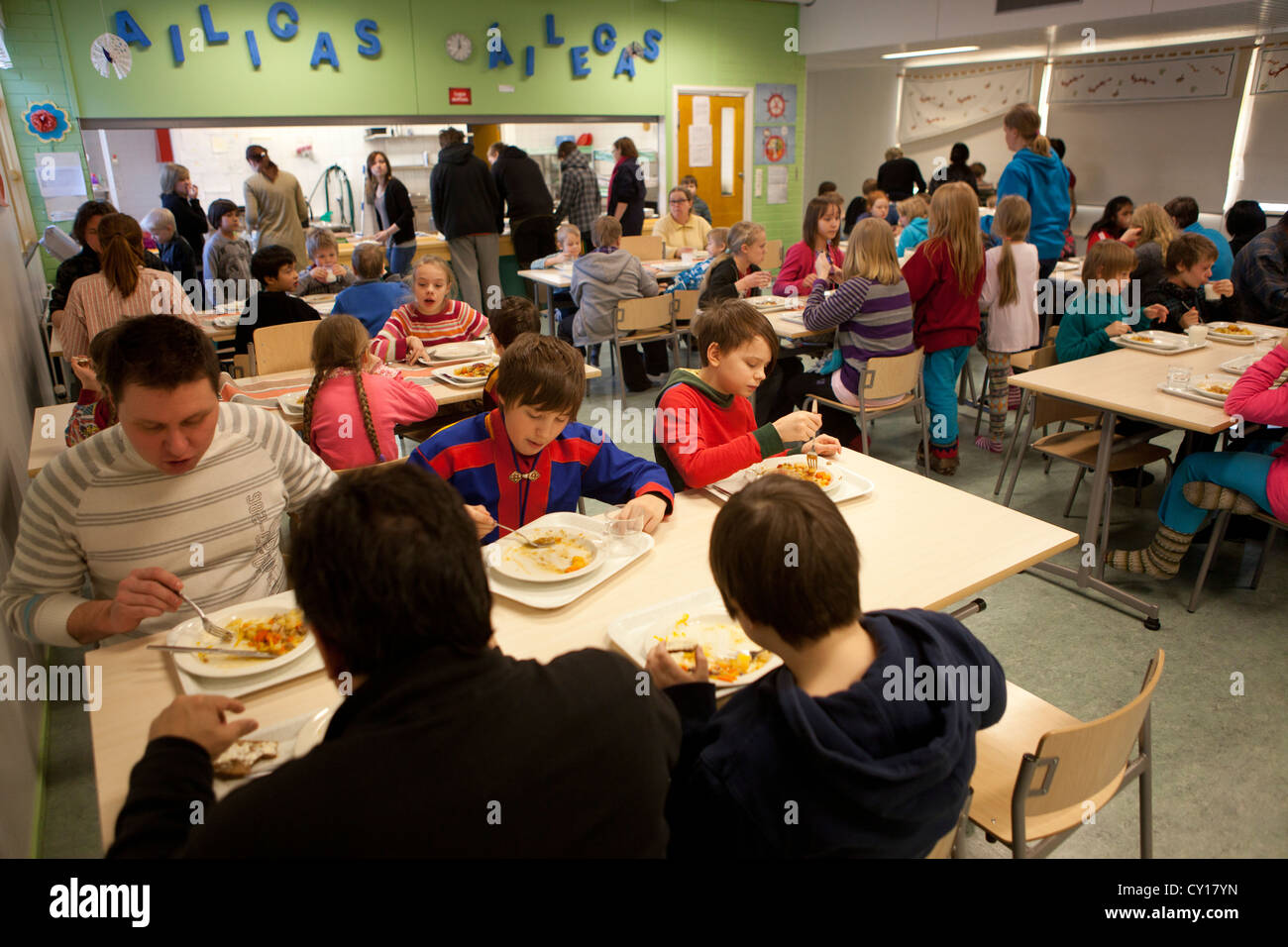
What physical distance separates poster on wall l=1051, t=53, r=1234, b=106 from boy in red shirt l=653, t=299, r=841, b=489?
856 cm

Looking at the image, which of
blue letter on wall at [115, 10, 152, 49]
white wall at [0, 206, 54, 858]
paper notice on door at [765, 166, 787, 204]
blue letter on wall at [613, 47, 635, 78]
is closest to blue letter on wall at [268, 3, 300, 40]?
blue letter on wall at [115, 10, 152, 49]

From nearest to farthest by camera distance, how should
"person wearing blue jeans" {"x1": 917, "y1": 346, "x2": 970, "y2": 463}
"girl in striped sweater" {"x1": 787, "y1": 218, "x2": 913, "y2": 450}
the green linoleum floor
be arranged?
the green linoleum floor → "girl in striped sweater" {"x1": 787, "y1": 218, "x2": 913, "y2": 450} → "person wearing blue jeans" {"x1": 917, "y1": 346, "x2": 970, "y2": 463}

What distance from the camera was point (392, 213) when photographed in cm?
768

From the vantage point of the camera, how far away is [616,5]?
8781mm

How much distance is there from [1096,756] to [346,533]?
1346 millimetres

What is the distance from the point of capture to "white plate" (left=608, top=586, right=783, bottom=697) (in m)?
1.55

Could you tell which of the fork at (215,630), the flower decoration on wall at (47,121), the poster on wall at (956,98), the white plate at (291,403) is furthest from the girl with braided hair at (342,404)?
Answer: the poster on wall at (956,98)

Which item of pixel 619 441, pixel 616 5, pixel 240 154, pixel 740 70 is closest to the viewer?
pixel 619 441

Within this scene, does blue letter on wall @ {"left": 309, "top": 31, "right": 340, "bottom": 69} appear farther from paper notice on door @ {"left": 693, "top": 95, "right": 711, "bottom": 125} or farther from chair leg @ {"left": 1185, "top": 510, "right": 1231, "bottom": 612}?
chair leg @ {"left": 1185, "top": 510, "right": 1231, "bottom": 612}

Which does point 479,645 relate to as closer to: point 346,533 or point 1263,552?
point 346,533

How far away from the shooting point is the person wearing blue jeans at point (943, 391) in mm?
4504

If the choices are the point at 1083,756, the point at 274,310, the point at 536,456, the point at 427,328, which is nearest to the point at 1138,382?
the point at 1083,756

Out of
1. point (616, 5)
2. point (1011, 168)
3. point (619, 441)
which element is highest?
point (616, 5)

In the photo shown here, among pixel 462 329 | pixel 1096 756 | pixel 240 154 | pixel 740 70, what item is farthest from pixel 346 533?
pixel 740 70
